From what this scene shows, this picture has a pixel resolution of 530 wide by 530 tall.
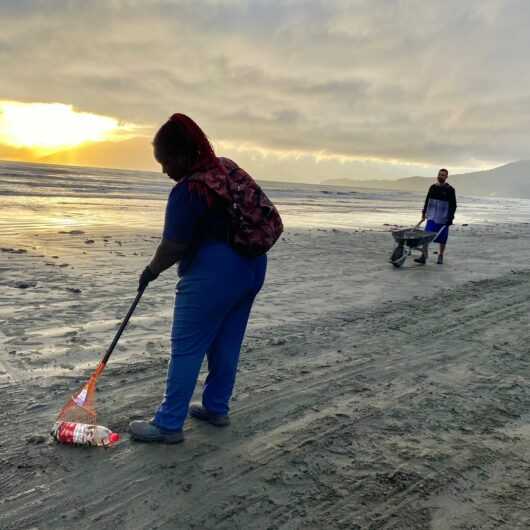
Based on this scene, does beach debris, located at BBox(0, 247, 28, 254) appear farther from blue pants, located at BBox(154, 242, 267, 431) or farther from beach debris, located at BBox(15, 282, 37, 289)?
blue pants, located at BBox(154, 242, 267, 431)

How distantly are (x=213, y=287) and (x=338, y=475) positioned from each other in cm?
128

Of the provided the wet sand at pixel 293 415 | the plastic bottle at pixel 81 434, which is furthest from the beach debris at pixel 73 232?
the plastic bottle at pixel 81 434

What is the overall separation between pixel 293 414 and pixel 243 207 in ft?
5.28

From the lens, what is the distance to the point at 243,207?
9.41 feet

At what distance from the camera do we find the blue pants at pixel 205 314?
2.95 meters

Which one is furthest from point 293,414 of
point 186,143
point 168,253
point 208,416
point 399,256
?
point 399,256

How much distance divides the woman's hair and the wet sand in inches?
67.8

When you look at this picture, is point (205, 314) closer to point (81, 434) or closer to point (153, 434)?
point (153, 434)

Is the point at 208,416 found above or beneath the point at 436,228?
beneath

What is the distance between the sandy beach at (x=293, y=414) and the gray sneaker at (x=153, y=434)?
0.18 feet

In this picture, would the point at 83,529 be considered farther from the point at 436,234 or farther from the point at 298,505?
the point at 436,234

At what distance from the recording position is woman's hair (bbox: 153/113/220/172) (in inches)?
108

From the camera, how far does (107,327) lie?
5395mm

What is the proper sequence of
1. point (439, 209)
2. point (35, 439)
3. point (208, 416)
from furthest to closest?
point (439, 209), point (208, 416), point (35, 439)
